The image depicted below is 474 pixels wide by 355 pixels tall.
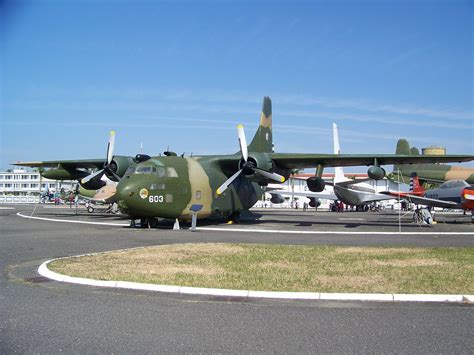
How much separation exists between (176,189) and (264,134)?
10.4 m

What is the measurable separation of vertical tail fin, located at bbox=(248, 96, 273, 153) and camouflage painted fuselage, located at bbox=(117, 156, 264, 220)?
4.38 meters

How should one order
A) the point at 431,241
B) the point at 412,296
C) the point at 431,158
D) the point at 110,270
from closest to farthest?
1. the point at 412,296
2. the point at 110,270
3. the point at 431,241
4. the point at 431,158

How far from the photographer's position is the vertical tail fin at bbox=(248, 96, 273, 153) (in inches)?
1169

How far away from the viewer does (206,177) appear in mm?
23812

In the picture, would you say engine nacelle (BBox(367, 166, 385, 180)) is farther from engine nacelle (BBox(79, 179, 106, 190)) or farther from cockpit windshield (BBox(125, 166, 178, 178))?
engine nacelle (BBox(79, 179, 106, 190))

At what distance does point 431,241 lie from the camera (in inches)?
633

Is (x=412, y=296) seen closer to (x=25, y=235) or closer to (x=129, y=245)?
(x=129, y=245)

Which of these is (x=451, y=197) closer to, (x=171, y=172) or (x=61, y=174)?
(x=171, y=172)

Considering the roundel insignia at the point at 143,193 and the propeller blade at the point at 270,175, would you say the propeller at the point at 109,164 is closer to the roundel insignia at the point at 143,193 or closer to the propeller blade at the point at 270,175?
the roundel insignia at the point at 143,193

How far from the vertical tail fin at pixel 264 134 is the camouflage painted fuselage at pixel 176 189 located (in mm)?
4385

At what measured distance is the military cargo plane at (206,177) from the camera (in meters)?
21.1

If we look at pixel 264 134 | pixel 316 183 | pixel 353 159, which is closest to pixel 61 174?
pixel 264 134

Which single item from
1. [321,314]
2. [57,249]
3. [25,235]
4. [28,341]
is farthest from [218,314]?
[25,235]

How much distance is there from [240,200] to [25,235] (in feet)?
40.5
